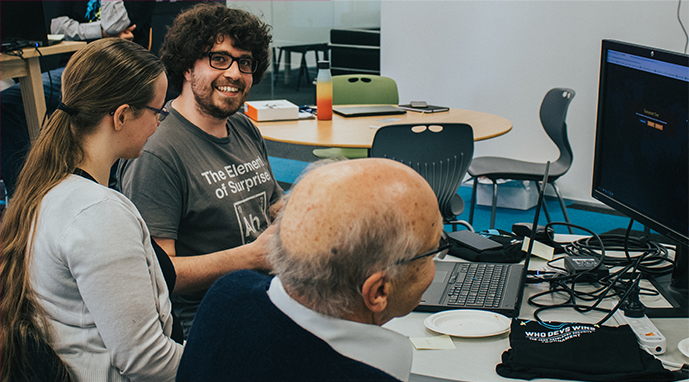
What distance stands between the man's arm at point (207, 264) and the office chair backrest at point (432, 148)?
3.49 ft

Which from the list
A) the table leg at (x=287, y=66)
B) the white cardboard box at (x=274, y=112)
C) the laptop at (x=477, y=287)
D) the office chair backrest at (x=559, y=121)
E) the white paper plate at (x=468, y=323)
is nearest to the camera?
the white paper plate at (x=468, y=323)

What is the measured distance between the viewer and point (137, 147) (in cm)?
129

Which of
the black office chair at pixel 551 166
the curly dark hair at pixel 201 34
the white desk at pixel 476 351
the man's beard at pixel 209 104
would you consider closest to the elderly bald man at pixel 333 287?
the white desk at pixel 476 351

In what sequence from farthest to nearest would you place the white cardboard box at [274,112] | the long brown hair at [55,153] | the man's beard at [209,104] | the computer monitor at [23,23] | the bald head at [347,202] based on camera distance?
the white cardboard box at [274,112] → the computer monitor at [23,23] → the man's beard at [209,104] → the long brown hair at [55,153] → the bald head at [347,202]

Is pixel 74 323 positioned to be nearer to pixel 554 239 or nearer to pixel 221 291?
pixel 221 291

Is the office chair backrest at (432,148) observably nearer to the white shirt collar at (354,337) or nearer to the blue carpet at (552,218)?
the blue carpet at (552,218)

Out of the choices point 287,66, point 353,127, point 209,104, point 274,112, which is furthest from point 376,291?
point 287,66

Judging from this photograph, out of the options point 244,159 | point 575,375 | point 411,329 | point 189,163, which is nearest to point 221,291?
point 411,329

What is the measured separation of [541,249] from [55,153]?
1209 millimetres

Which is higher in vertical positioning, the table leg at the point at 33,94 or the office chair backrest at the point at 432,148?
the table leg at the point at 33,94

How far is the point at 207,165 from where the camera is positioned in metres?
1.58

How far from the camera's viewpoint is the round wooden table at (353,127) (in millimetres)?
2627

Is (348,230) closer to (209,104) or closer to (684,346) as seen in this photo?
(684,346)

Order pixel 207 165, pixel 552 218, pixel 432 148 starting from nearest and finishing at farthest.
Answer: pixel 207 165 < pixel 432 148 < pixel 552 218
